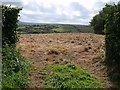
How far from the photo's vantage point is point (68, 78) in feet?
33.6

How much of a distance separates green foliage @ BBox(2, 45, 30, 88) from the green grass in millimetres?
632

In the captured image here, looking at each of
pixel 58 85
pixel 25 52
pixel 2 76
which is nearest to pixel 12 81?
pixel 2 76

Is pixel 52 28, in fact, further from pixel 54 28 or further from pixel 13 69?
pixel 13 69

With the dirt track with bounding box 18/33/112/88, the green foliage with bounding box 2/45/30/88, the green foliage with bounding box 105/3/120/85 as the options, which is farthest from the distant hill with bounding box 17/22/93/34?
the green foliage with bounding box 105/3/120/85

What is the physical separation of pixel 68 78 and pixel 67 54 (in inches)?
149

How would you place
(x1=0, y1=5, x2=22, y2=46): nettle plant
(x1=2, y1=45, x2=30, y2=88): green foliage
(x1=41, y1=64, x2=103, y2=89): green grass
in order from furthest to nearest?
(x1=0, y1=5, x2=22, y2=46): nettle plant
(x1=41, y1=64, x2=103, y2=89): green grass
(x1=2, y1=45, x2=30, y2=88): green foliage

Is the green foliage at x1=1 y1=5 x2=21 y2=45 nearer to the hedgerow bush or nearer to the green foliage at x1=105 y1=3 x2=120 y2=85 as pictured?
the hedgerow bush

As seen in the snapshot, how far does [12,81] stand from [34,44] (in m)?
6.87

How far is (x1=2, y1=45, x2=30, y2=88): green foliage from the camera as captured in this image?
30.7 ft

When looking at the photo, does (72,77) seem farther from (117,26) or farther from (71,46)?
(71,46)

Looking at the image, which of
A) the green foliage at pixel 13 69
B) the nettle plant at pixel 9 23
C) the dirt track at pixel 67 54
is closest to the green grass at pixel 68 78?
the dirt track at pixel 67 54

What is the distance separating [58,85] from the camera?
32.2ft

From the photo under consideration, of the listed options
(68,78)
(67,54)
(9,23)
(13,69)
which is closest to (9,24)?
(9,23)

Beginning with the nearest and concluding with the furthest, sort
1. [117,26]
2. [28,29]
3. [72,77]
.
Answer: [72,77]
[117,26]
[28,29]
